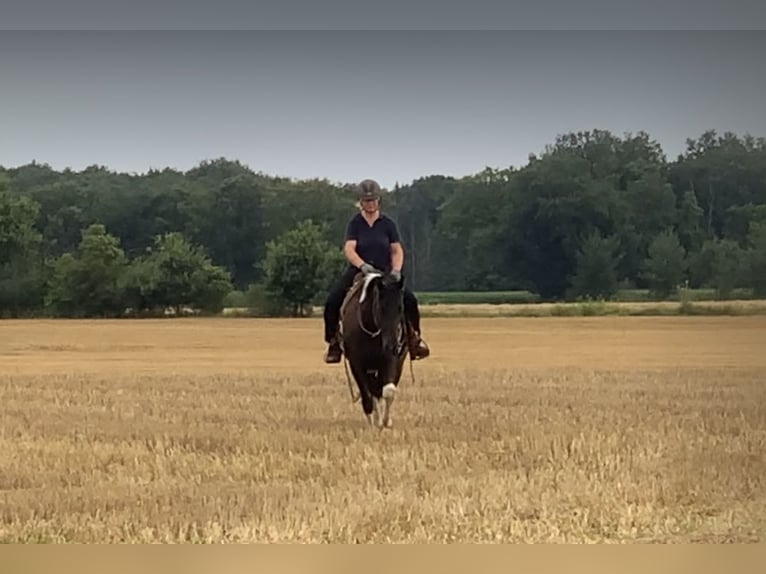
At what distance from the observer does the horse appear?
16.4ft

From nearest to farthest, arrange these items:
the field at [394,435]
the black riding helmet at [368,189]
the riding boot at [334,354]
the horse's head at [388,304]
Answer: the field at [394,435] < the horse's head at [388,304] < the black riding helmet at [368,189] < the riding boot at [334,354]

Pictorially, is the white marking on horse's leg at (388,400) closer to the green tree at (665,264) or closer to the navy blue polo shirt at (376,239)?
the navy blue polo shirt at (376,239)

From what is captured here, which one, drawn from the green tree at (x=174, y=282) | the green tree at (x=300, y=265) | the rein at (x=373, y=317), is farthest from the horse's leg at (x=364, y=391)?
the green tree at (x=174, y=282)

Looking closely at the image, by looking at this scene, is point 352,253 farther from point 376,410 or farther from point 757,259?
point 757,259

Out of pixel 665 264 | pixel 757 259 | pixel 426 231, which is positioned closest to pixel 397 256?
pixel 426 231

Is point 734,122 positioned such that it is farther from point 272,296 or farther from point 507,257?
point 272,296

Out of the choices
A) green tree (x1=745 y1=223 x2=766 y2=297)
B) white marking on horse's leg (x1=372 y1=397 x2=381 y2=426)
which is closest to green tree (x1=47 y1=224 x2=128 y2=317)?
white marking on horse's leg (x1=372 y1=397 x2=381 y2=426)

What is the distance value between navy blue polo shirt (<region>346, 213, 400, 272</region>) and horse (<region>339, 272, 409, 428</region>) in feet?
0.25

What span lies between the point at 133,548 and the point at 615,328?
206 cm

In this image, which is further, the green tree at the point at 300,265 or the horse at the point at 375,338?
the green tree at the point at 300,265

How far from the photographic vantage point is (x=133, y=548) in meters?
4.79

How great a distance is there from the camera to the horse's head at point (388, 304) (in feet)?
16.3

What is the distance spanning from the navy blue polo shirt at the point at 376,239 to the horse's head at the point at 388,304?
0.10 m

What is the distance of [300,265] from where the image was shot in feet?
17.1
